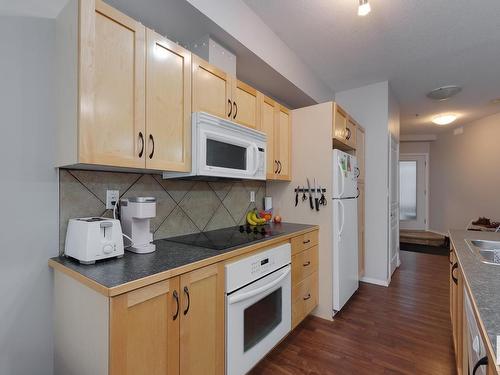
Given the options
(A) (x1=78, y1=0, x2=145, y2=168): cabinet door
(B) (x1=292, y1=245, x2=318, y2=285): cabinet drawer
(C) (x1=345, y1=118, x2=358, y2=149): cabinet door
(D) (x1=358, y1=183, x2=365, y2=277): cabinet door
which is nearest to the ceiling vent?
(C) (x1=345, y1=118, x2=358, y2=149): cabinet door

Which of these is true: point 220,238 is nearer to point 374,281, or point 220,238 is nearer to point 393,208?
point 374,281

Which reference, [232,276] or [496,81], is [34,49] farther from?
[496,81]

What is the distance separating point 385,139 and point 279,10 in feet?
7.07

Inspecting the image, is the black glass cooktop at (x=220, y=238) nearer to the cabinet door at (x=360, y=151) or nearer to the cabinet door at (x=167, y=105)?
the cabinet door at (x=167, y=105)

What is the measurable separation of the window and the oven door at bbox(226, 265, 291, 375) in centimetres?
604

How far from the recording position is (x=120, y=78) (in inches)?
50.1

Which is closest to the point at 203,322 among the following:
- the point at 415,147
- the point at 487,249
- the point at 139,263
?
the point at 139,263

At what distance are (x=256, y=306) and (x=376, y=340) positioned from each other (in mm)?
1154

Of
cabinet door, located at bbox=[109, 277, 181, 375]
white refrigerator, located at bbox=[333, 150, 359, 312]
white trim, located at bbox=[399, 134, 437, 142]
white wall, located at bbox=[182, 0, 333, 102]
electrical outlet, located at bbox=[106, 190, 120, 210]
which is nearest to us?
cabinet door, located at bbox=[109, 277, 181, 375]

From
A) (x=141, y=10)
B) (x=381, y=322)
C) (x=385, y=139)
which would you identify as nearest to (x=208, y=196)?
(x=141, y=10)

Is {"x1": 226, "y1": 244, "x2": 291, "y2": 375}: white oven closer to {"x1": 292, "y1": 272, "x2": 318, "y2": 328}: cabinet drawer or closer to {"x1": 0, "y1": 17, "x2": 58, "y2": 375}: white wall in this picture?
{"x1": 292, "y1": 272, "x2": 318, "y2": 328}: cabinet drawer

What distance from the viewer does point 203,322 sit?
4.29ft

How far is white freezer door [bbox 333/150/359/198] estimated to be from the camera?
236cm

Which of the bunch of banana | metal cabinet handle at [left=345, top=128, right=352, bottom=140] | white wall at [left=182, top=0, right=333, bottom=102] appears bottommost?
the bunch of banana
